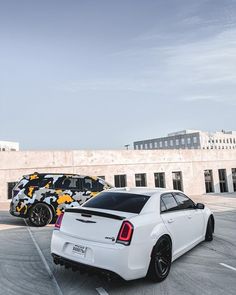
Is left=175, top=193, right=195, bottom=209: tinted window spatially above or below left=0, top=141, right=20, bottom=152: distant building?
below

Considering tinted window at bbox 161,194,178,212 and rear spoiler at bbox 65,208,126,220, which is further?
tinted window at bbox 161,194,178,212

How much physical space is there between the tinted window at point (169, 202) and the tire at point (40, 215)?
500cm

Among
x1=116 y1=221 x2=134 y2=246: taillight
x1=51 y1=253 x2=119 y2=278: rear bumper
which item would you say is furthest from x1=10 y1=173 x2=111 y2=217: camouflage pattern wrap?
x1=116 y1=221 x2=134 y2=246: taillight

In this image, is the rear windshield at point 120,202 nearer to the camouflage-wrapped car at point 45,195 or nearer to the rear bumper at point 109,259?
the rear bumper at point 109,259

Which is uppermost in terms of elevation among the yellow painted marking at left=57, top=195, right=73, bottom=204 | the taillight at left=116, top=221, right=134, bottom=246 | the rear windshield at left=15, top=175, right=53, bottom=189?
the rear windshield at left=15, top=175, right=53, bottom=189

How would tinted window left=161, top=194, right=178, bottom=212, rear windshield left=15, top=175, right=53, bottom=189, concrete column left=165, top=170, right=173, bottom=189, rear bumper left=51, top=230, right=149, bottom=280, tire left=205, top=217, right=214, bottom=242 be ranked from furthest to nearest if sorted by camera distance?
concrete column left=165, top=170, right=173, bottom=189
rear windshield left=15, top=175, right=53, bottom=189
tire left=205, top=217, right=214, bottom=242
tinted window left=161, top=194, right=178, bottom=212
rear bumper left=51, top=230, right=149, bottom=280

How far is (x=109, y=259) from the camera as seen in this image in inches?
155

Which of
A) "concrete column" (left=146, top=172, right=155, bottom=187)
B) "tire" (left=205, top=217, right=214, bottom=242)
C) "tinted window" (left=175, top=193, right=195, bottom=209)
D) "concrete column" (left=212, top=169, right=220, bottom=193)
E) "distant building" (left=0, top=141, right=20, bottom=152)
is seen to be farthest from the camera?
"distant building" (left=0, top=141, right=20, bottom=152)

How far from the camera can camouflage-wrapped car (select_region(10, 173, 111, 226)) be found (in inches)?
358

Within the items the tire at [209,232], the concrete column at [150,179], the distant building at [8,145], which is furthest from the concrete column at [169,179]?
the distant building at [8,145]

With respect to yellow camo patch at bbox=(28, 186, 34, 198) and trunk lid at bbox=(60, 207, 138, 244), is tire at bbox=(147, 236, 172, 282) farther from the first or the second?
yellow camo patch at bbox=(28, 186, 34, 198)

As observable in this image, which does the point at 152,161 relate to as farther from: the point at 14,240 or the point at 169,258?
the point at 169,258

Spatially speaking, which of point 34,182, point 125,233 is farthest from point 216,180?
point 125,233

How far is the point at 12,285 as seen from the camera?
4.36 m
